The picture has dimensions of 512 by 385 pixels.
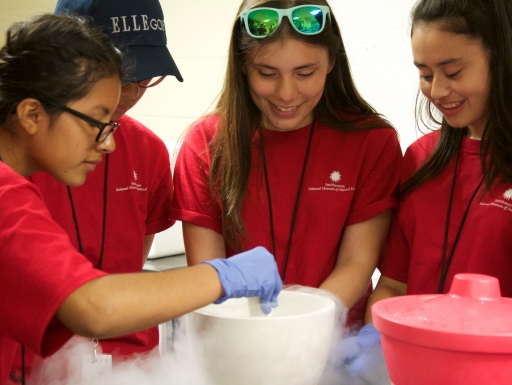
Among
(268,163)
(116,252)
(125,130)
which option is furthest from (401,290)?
(125,130)

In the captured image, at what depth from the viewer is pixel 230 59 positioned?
5.29 ft

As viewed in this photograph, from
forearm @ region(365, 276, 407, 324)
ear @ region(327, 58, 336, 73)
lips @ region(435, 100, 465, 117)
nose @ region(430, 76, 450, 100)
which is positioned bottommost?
forearm @ region(365, 276, 407, 324)

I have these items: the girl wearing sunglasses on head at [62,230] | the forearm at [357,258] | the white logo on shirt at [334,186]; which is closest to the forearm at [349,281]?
the forearm at [357,258]

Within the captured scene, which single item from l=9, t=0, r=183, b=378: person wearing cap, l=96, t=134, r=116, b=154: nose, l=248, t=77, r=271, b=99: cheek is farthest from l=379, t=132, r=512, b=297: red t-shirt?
l=96, t=134, r=116, b=154: nose

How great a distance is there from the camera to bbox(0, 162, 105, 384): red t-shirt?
875 millimetres

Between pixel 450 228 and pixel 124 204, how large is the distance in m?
0.81

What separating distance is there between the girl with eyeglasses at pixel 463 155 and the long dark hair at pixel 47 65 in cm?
71

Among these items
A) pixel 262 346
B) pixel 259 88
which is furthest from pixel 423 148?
pixel 262 346

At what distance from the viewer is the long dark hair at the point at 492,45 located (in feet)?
4.43

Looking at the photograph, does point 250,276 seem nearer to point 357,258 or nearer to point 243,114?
point 357,258

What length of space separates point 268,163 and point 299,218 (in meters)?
0.17

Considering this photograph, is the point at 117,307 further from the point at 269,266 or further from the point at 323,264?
the point at 323,264

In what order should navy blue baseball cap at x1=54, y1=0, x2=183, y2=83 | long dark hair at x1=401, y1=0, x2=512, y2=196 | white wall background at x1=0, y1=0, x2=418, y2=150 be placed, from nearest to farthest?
long dark hair at x1=401, y1=0, x2=512, y2=196 < navy blue baseball cap at x1=54, y1=0, x2=183, y2=83 < white wall background at x1=0, y1=0, x2=418, y2=150

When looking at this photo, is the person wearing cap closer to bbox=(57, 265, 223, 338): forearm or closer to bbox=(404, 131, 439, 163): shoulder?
bbox=(57, 265, 223, 338): forearm
